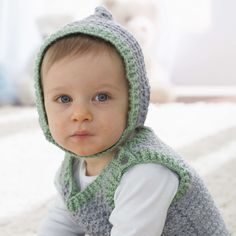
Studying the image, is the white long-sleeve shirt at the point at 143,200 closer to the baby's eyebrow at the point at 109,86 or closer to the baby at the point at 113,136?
the baby at the point at 113,136

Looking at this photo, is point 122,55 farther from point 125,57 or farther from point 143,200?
point 143,200

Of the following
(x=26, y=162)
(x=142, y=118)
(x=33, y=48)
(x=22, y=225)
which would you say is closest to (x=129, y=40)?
(x=142, y=118)

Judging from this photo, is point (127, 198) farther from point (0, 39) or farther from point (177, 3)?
point (177, 3)

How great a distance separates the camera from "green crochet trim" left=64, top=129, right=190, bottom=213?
2.36 feet

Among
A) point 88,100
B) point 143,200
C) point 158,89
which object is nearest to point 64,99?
point 88,100

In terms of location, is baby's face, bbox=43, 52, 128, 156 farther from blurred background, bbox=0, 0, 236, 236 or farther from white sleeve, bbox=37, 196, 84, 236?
blurred background, bbox=0, 0, 236, 236

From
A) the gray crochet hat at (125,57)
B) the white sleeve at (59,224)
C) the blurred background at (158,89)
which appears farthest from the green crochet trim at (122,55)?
the blurred background at (158,89)

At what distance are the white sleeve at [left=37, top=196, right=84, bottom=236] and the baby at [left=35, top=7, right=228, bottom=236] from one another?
0.10 metres

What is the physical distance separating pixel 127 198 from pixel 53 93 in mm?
171

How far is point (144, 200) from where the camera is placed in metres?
0.69

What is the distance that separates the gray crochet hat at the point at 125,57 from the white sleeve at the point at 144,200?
65 mm

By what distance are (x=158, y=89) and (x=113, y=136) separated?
183cm

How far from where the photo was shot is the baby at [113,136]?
701 mm

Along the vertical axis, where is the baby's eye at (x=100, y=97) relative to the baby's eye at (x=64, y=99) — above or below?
above
